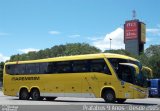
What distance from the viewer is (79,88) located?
95.2 feet

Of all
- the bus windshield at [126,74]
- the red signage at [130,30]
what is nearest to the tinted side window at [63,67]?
the bus windshield at [126,74]

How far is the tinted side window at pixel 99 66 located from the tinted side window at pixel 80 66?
1.77 ft

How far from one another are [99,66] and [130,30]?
99.7 m

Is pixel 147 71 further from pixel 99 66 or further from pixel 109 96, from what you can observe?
pixel 99 66

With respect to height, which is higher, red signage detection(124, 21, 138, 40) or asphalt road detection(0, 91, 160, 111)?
red signage detection(124, 21, 138, 40)

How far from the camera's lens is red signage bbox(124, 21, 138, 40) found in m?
124

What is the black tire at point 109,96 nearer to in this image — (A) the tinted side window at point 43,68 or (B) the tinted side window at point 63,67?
(B) the tinted side window at point 63,67

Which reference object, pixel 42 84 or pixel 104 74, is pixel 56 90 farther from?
pixel 104 74

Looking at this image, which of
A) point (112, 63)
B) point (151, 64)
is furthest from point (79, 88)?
point (151, 64)

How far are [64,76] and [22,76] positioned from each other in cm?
458

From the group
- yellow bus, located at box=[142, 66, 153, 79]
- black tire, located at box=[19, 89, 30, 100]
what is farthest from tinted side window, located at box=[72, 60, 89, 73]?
black tire, located at box=[19, 89, 30, 100]

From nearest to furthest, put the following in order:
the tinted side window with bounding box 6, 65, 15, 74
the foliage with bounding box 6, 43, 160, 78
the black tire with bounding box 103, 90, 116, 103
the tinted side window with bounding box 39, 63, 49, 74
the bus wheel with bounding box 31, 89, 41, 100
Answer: the black tire with bounding box 103, 90, 116, 103 → the tinted side window with bounding box 39, 63, 49, 74 → the bus wheel with bounding box 31, 89, 41, 100 → the tinted side window with bounding box 6, 65, 15, 74 → the foliage with bounding box 6, 43, 160, 78

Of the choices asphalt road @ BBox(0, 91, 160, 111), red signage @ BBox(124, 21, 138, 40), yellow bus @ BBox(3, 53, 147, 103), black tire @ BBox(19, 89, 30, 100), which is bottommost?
asphalt road @ BBox(0, 91, 160, 111)

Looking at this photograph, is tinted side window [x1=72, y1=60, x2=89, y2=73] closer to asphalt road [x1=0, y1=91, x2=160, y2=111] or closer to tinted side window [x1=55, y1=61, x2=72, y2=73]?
tinted side window [x1=55, y1=61, x2=72, y2=73]
